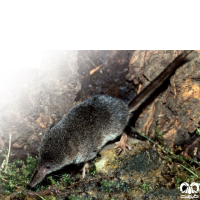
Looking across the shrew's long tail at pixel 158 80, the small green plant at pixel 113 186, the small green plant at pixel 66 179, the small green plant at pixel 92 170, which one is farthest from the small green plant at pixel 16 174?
the shrew's long tail at pixel 158 80

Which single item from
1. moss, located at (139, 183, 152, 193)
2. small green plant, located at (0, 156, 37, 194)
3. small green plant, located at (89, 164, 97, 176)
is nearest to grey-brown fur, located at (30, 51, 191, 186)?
small green plant, located at (89, 164, 97, 176)

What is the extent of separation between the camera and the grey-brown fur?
2174mm

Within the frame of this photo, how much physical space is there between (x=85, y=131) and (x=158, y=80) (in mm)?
1047

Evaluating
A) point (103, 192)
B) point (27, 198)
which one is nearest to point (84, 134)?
point (103, 192)

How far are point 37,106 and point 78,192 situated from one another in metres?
1.17

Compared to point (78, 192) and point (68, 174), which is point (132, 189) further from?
point (68, 174)

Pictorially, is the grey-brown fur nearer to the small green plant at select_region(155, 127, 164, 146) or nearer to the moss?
the small green plant at select_region(155, 127, 164, 146)

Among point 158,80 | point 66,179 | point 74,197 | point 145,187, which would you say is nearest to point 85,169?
point 66,179

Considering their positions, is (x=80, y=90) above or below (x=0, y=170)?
above

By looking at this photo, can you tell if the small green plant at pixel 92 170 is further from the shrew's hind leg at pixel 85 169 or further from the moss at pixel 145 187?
the moss at pixel 145 187

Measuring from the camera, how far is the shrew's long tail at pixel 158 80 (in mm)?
2168

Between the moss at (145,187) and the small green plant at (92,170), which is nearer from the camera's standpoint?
the moss at (145,187)

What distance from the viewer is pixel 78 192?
78.5 inches

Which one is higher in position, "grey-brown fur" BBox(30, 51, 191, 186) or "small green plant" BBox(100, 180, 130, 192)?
"grey-brown fur" BBox(30, 51, 191, 186)
